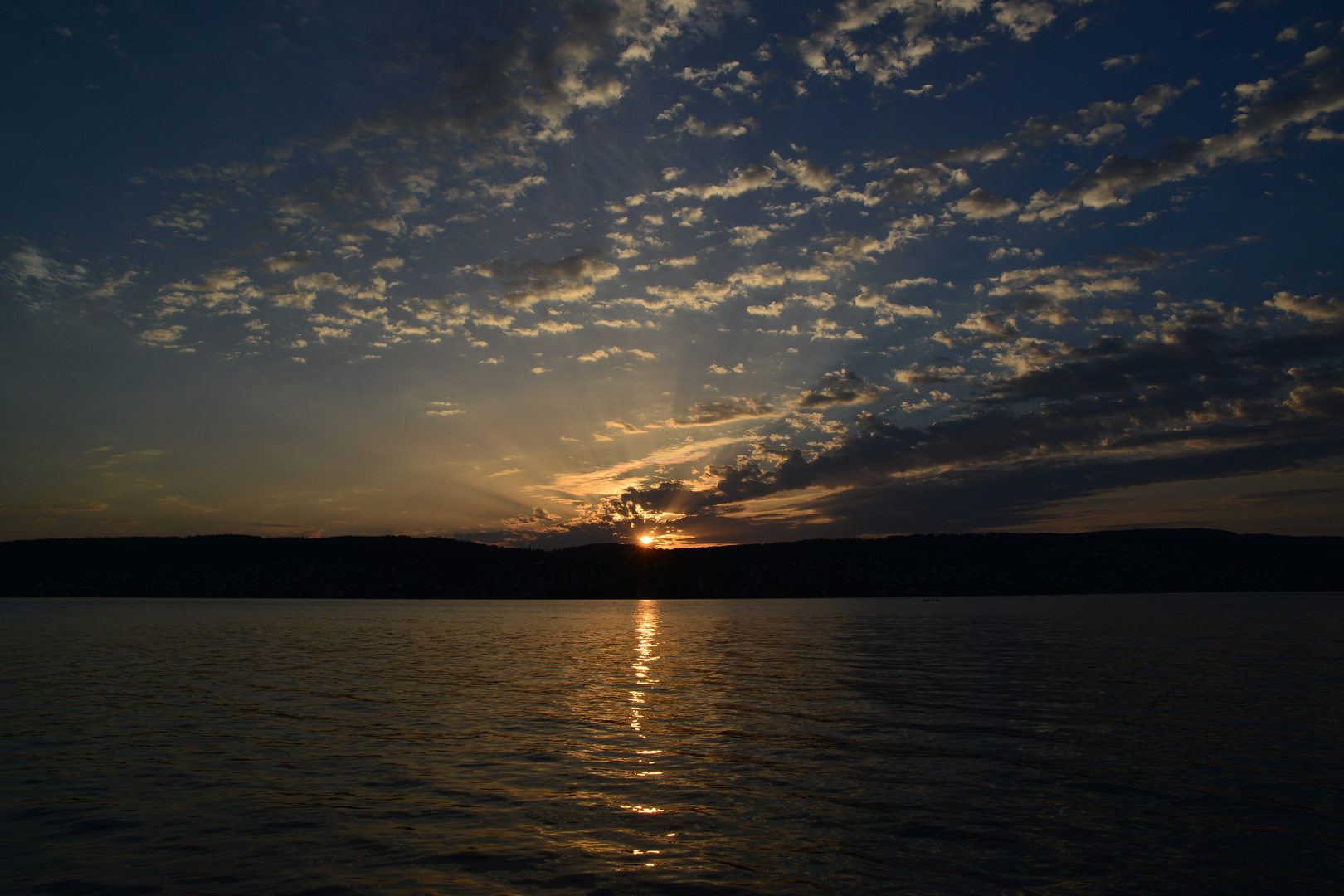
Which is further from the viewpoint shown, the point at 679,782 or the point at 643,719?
the point at 643,719

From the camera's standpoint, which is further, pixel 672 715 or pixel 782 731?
pixel 672 715

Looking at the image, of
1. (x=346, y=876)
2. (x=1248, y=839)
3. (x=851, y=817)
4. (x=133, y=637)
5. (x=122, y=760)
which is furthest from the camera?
(x=133, y=637)

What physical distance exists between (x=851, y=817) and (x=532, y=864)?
270 inches

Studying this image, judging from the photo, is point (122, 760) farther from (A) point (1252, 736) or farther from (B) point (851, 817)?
(A) point (1252, 736)

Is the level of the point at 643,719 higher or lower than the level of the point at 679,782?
lower

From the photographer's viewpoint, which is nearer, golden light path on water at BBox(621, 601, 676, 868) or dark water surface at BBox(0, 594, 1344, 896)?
dark water surface at BBox(0, 594, 1344, 896)

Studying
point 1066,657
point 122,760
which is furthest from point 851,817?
point 1066,657

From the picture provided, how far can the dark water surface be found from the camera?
12195 millimetres

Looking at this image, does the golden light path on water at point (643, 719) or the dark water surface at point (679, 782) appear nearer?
the dark water surface at point (679, 782)

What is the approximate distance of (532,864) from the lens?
12.5 meters

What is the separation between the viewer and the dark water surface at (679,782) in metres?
12.2

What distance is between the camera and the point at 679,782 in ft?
59.8

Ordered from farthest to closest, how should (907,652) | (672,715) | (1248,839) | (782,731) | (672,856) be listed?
1. (907,652)
2. (672,715)
3. (782,731)
4. (1248,839)
5. (672,856)

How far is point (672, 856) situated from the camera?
1290 cm
